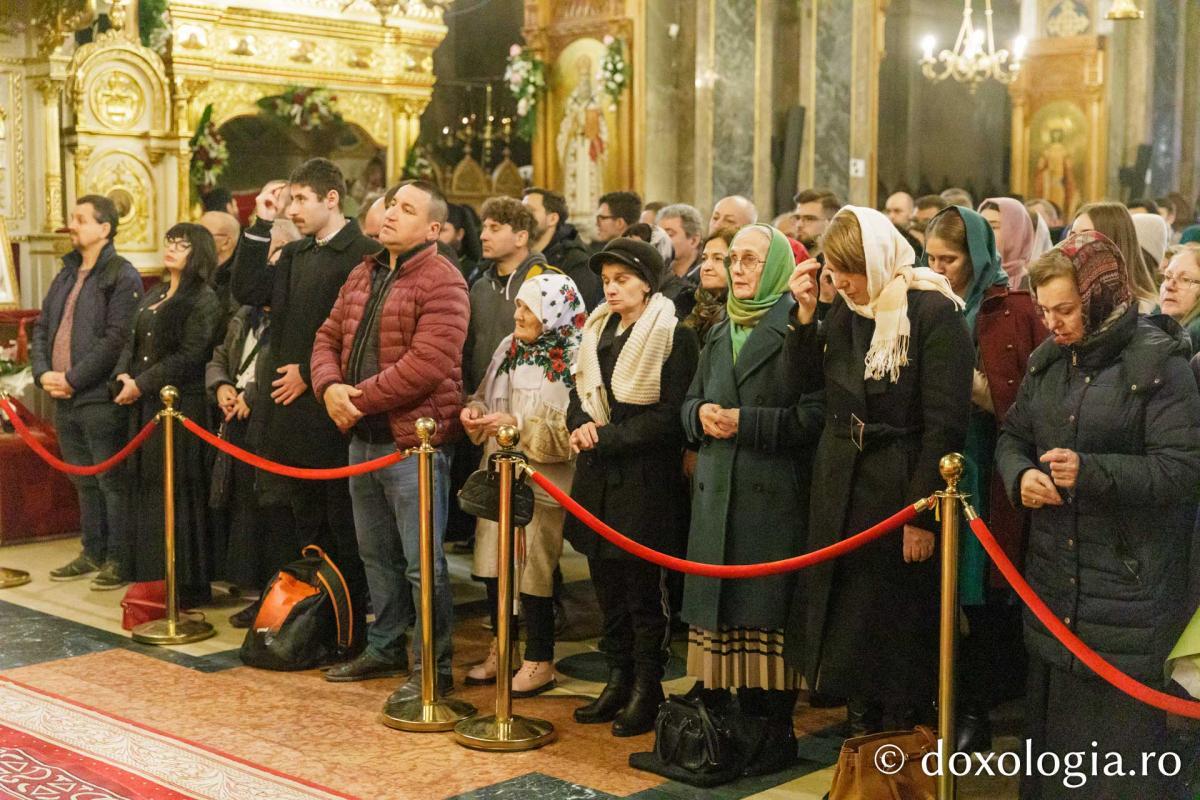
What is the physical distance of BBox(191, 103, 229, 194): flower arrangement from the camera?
1209cm

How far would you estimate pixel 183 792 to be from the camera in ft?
15.2

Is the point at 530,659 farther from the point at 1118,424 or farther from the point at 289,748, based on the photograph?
the point at 1118,424

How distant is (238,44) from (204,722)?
854 cm

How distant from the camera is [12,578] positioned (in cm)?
763

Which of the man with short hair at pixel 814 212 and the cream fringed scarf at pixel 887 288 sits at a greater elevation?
the man with short hair at pixel 814 212

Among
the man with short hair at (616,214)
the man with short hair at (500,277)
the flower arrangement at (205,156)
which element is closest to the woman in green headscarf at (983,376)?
the man with short hair at (500,277)

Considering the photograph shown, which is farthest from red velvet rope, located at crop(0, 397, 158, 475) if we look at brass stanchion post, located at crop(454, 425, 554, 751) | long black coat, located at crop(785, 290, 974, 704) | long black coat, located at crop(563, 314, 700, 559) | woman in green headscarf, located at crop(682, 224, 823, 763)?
long black coat, located at crop(785, 290, 974, 704)

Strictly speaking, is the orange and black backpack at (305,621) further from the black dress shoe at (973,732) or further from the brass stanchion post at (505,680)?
the black dress shoe at (973,732)

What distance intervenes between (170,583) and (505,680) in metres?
2.16

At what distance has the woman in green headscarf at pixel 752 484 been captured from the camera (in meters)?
4.73

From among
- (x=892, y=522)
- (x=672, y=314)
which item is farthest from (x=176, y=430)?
(x=892, y=522)

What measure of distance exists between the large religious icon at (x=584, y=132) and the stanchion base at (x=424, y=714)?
9659 millimetres

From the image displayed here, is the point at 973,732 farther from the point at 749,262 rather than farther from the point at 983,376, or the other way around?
the point at 749,262

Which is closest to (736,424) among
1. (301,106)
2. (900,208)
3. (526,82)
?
(900,208)
